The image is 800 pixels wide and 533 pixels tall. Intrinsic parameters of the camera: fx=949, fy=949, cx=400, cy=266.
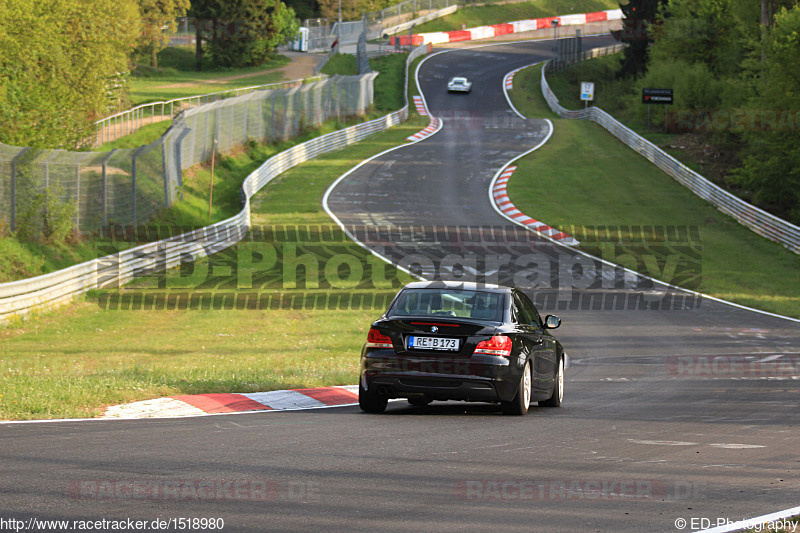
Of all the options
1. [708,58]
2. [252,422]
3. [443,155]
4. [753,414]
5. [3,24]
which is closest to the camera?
[252,422]

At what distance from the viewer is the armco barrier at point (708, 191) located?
36.6 m

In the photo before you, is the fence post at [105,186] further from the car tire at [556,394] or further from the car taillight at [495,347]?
the car taillight at [495,347]

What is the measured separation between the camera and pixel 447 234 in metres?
35.5

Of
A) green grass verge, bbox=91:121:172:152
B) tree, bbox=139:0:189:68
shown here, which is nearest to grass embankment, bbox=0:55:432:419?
green grass verge, bbox=91:121:172:152

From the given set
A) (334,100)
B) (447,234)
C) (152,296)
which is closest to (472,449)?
(152,296)

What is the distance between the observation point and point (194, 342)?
1889 centimetres

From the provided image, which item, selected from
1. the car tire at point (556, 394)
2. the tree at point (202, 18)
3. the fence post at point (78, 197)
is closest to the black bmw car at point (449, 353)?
the car tire at point (556, 394)

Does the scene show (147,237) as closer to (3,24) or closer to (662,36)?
(3,24)

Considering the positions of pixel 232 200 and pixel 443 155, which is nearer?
pixel 232 200

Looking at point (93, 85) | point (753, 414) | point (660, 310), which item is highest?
point (93, 85)

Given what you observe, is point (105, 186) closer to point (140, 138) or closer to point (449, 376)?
point (449, 376)

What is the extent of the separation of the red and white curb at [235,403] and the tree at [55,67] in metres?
19.1

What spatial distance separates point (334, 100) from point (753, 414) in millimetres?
51654

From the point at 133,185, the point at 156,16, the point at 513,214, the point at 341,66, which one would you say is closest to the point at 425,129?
the point at 513,214
